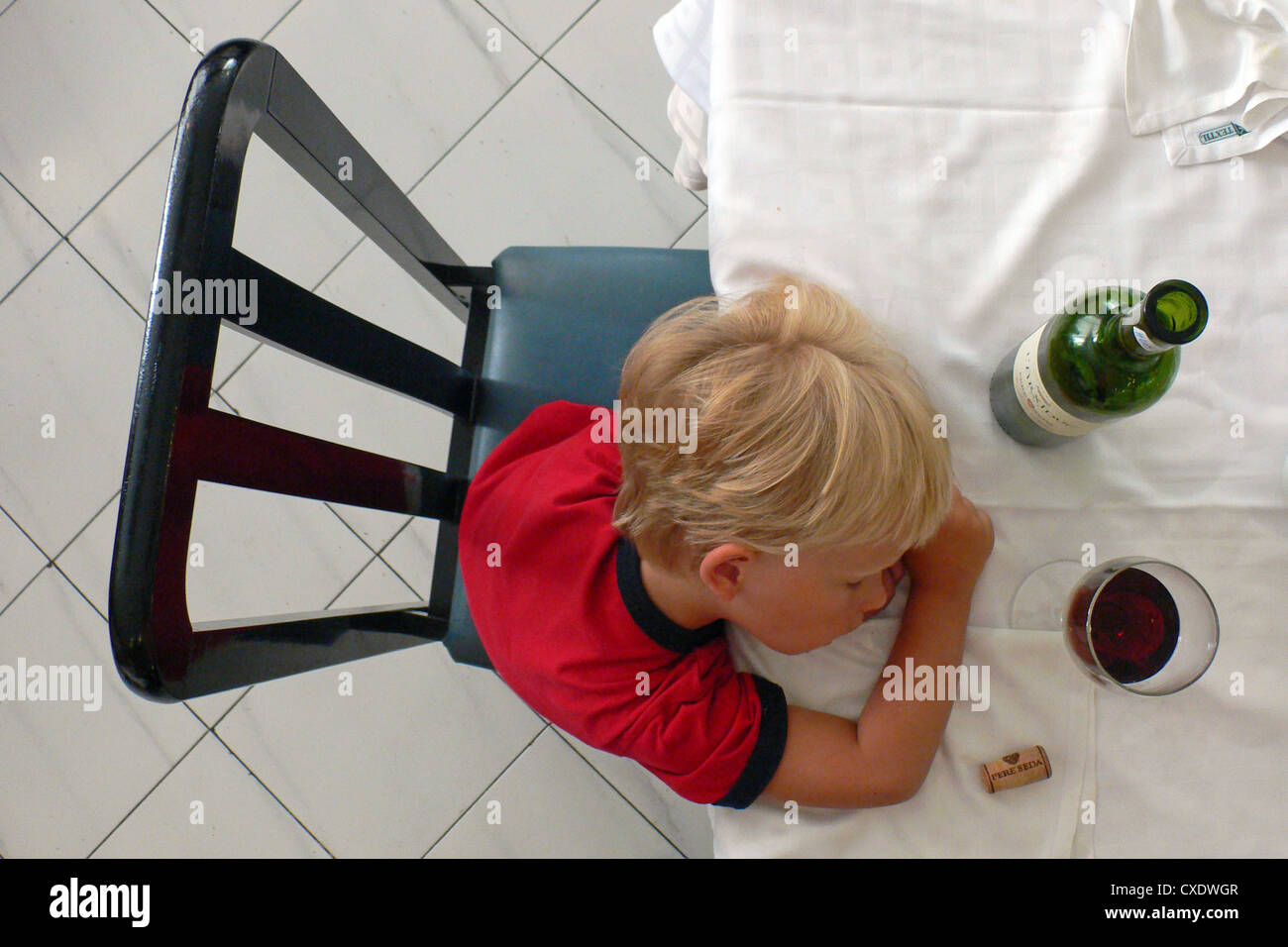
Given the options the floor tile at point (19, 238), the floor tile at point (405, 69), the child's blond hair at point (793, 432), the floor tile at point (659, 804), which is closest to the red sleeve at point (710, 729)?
the child's blond hair at point (793, 432)

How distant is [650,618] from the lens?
0.70 meters

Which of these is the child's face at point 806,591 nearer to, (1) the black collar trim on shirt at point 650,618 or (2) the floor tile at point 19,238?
(1) the black collar trim on shirt at point 650,618

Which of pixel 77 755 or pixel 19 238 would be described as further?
pixel 19 238

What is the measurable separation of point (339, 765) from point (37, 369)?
3.00 ft

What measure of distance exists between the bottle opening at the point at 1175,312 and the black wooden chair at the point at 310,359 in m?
0.52

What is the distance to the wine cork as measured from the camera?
64cm

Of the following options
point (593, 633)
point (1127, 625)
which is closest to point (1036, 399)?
point (1127, 625)

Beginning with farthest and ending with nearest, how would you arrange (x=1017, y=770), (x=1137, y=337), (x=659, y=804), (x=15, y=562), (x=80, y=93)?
(x=80, y=93), (x=15, y=562), (x=659, y=804), (x=1017, y=770), (x=1137, y=337)

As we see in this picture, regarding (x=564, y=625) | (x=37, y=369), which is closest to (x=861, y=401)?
(x=564, y=625)

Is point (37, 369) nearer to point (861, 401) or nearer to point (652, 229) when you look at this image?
point (652, 229)

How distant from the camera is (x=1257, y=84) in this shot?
2.20ft

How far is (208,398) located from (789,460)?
1.30 ft

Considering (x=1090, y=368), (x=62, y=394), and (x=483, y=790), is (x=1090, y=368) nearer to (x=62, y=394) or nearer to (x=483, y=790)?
(x=483, y=790)

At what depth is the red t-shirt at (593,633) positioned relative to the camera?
26.1 inches
